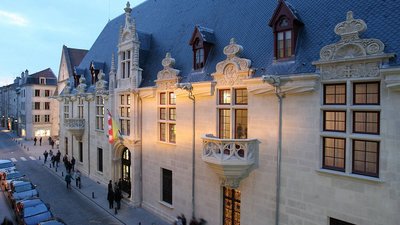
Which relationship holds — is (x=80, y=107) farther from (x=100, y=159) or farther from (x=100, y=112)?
(x=100, y=159)

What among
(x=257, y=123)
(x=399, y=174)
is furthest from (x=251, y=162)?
(x=399, y=174)

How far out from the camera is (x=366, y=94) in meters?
10.4

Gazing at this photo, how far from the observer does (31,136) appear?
60688 millimetres

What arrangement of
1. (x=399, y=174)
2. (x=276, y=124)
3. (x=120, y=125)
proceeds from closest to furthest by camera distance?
1. (x=399, y=174)
2. (x=276, y=124)
3. (x=120, y=125)

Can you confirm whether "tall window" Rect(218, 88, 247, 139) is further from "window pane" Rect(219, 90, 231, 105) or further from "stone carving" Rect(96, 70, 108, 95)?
"stone carving" Rect(96, 70, 108, 95)

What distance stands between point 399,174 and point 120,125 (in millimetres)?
18802

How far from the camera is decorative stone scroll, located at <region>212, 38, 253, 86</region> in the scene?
13907mm

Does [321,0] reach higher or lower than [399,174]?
higher

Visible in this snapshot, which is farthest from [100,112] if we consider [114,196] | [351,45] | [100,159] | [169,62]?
[351,45]

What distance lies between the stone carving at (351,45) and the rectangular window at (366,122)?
2.06m

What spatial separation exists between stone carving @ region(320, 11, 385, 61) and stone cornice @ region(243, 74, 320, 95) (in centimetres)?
89

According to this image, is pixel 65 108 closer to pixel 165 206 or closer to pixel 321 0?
pixel 165 206

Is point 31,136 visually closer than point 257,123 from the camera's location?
No

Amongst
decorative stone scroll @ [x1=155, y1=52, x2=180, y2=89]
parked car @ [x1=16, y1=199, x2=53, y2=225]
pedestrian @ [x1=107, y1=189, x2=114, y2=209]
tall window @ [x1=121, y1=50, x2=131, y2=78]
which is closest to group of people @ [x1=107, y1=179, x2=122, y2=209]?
pedestrian @ [x1=107, y1=189, x2=114, y2=209]
